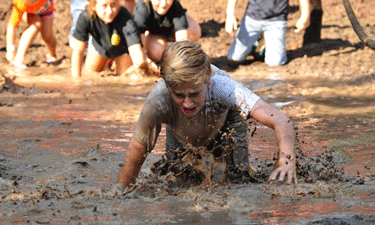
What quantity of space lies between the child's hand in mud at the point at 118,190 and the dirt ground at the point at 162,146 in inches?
2.0

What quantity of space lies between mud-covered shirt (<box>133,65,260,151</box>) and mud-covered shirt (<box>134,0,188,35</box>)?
403 cm

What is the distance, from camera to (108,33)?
7.17 metres

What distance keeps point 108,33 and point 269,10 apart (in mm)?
2652

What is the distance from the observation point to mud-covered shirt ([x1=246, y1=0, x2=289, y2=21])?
7992mm

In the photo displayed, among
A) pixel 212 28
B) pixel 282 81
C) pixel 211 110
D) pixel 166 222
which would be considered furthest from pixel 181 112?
pixel 212 28

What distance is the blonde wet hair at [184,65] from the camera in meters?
2.97

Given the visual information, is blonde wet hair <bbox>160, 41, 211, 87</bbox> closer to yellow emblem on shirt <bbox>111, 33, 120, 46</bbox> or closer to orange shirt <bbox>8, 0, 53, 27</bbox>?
yellow emblem on shirt <bbox>111, 33, 120, 46</bbox>

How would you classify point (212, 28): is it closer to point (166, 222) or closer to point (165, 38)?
point (165, 38)

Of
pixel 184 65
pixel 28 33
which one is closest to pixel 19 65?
pixel 28 33

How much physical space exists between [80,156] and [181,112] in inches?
49.0

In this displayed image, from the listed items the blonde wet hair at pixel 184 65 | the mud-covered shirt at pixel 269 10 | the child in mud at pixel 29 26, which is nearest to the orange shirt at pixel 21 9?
the child in mud at pixel 29 26

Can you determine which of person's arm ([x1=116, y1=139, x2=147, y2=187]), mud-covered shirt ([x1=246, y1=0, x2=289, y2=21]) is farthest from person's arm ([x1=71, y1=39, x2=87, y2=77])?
person's arm ([x1=116, y1=139, x2=147, y2=187])

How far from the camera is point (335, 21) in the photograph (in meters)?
10.8

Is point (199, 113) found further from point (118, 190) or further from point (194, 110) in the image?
point (118, 190)
